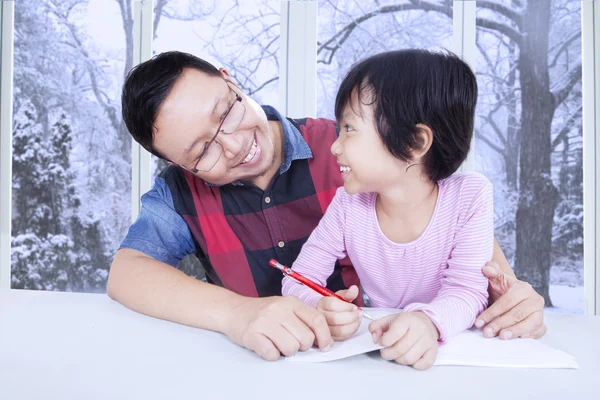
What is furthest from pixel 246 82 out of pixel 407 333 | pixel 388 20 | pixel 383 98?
pixel 407 333

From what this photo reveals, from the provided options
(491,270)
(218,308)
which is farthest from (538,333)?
(218,308)

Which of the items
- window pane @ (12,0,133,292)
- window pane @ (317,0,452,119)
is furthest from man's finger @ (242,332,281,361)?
window pane @ (12,0,133,292)

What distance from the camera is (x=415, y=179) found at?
3.33 feet

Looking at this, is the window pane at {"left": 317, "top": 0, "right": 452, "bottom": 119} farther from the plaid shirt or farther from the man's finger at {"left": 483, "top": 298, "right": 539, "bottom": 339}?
the man's finger at {"left": 483, "top": 298, "right": 539, "bottom": 339}

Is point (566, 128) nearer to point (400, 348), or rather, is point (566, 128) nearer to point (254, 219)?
point (254, 219)

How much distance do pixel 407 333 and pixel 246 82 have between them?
245cm

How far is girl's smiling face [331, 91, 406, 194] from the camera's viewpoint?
948mm

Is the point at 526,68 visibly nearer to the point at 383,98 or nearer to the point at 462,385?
the point at 383,98

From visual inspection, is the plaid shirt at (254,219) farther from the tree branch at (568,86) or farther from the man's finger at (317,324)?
the tree branch at (568,86)

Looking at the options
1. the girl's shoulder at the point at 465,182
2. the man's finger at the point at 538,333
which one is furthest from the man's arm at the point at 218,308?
the girl's shoulder at the point at 465,182

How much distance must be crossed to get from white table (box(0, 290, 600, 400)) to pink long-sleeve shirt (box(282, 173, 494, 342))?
0.17 meters

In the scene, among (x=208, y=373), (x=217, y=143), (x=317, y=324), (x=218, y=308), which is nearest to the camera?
(x=208, y=373)

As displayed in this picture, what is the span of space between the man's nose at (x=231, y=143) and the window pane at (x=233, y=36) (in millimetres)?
1759

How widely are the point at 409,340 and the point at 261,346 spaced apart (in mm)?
196
